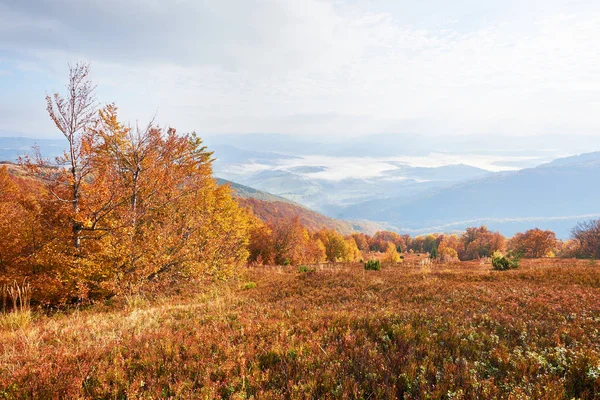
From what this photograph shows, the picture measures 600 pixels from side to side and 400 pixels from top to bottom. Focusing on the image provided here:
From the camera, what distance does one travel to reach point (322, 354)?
19.2 feet

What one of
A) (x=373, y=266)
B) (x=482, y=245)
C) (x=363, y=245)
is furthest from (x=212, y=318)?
(x=363, y=245)

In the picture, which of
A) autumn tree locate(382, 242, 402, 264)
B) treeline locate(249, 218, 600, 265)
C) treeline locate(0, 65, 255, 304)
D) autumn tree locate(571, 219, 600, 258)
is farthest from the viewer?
treeline locate(249, 218, 600, 265)

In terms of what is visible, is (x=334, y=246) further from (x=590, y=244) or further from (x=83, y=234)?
(x=83, y=234)

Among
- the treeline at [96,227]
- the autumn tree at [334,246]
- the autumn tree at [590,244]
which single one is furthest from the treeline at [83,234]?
the autumn tree at [334,246]

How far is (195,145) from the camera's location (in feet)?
114

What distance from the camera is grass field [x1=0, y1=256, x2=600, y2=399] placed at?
458 centimetres

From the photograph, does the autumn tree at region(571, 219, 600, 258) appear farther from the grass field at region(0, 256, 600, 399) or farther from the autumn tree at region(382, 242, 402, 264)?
the grass field at region(0, 256, 600, 399)

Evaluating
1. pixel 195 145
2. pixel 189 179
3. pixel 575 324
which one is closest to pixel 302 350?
pixel 575 324

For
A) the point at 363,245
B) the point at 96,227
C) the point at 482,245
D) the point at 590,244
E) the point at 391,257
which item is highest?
the point at 96,227

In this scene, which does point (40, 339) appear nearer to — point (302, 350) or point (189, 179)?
point (302, 350)

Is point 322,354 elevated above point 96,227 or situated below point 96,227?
below

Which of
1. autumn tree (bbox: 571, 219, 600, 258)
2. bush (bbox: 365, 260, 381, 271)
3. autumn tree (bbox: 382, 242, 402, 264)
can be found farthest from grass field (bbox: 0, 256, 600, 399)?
autumn tree (bbox: 571, 219, 600, 258)

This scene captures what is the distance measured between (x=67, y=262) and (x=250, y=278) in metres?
11.7

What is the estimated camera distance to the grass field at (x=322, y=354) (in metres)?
4.58
